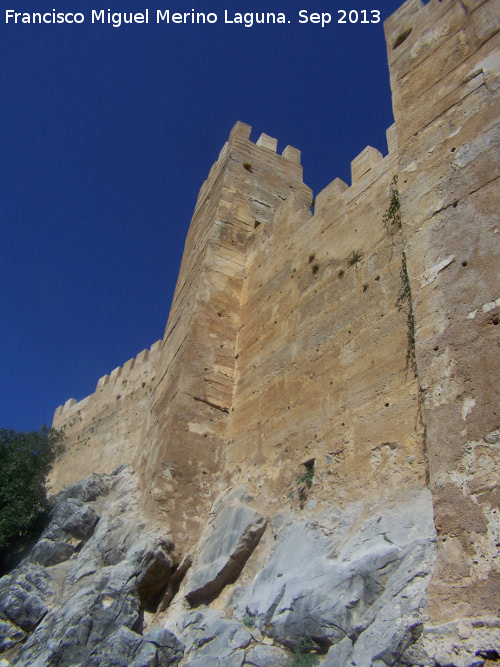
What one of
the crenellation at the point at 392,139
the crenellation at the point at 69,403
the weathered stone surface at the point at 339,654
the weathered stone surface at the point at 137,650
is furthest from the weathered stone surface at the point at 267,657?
the crenellation at the point at 69,403

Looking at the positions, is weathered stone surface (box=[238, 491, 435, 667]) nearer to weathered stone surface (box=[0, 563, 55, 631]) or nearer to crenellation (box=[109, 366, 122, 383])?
weathered stone surface (box=[0, 563, 55, 631])

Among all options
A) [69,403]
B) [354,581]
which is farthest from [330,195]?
[69,403]

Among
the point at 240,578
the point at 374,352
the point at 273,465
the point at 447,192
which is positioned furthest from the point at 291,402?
the point at 447,192

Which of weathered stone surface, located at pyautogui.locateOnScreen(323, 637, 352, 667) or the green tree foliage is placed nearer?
weathered stone surface, located at pyautogui.locateOnScreen(323, 637, 352, 667)

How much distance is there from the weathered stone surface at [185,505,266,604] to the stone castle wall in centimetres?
28

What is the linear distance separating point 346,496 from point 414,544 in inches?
53.6

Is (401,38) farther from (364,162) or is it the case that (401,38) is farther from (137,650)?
(137,650)

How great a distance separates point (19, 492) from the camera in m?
11.3

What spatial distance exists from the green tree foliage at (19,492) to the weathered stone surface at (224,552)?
499 centimetres

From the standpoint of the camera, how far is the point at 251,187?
11.9 meters

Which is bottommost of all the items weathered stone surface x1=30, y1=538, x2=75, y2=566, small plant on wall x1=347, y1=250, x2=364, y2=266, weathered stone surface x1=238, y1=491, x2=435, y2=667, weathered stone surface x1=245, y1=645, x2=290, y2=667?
weathered stone surface x1=245, y1=645, x2=290, y2=667

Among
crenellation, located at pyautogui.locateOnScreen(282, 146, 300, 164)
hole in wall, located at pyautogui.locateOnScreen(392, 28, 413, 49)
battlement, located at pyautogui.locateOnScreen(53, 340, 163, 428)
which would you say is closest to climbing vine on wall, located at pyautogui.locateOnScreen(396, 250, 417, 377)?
hole in wall, located at pyautogui.locateOnScreen(392, 28, 413, 49)

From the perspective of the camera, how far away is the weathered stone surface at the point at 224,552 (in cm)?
641

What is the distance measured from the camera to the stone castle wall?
3.98 m
